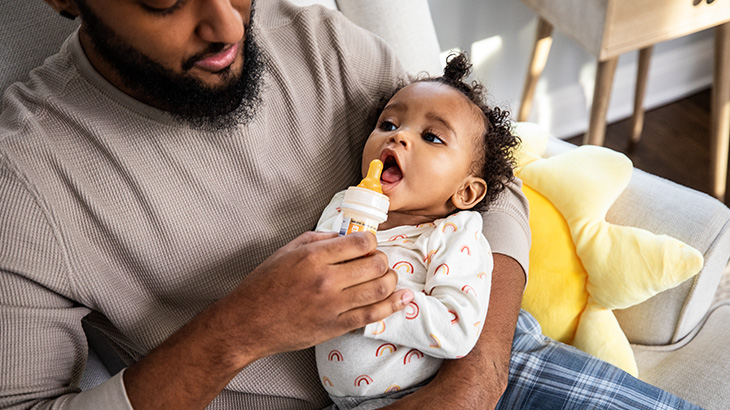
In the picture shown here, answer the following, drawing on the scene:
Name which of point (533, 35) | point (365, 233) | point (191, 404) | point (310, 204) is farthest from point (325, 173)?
point (533, 35)

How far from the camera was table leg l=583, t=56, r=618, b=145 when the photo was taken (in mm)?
2039

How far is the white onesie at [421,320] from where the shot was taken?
0.97m

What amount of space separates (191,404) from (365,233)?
1.22ft

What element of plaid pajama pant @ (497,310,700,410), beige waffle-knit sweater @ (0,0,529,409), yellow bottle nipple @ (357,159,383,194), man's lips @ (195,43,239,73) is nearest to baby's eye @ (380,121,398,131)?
beige waffle-knit sweater @ (0,0,529,409)

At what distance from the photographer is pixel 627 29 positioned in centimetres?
185

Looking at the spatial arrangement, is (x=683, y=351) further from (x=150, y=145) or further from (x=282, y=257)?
(x=150, y=145)

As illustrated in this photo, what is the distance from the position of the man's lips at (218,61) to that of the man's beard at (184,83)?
0.03 feet

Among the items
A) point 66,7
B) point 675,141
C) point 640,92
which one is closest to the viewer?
point 66,7

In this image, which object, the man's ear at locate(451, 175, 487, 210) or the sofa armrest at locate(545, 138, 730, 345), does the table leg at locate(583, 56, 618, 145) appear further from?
the man's ear at locate(451, 175, 487, 210)

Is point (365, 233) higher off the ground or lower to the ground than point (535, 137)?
higher

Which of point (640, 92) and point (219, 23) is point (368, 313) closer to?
point (219, 23)

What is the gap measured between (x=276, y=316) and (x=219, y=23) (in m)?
0.45

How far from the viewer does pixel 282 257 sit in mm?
932

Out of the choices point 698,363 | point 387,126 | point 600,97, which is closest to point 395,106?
point 387,126
